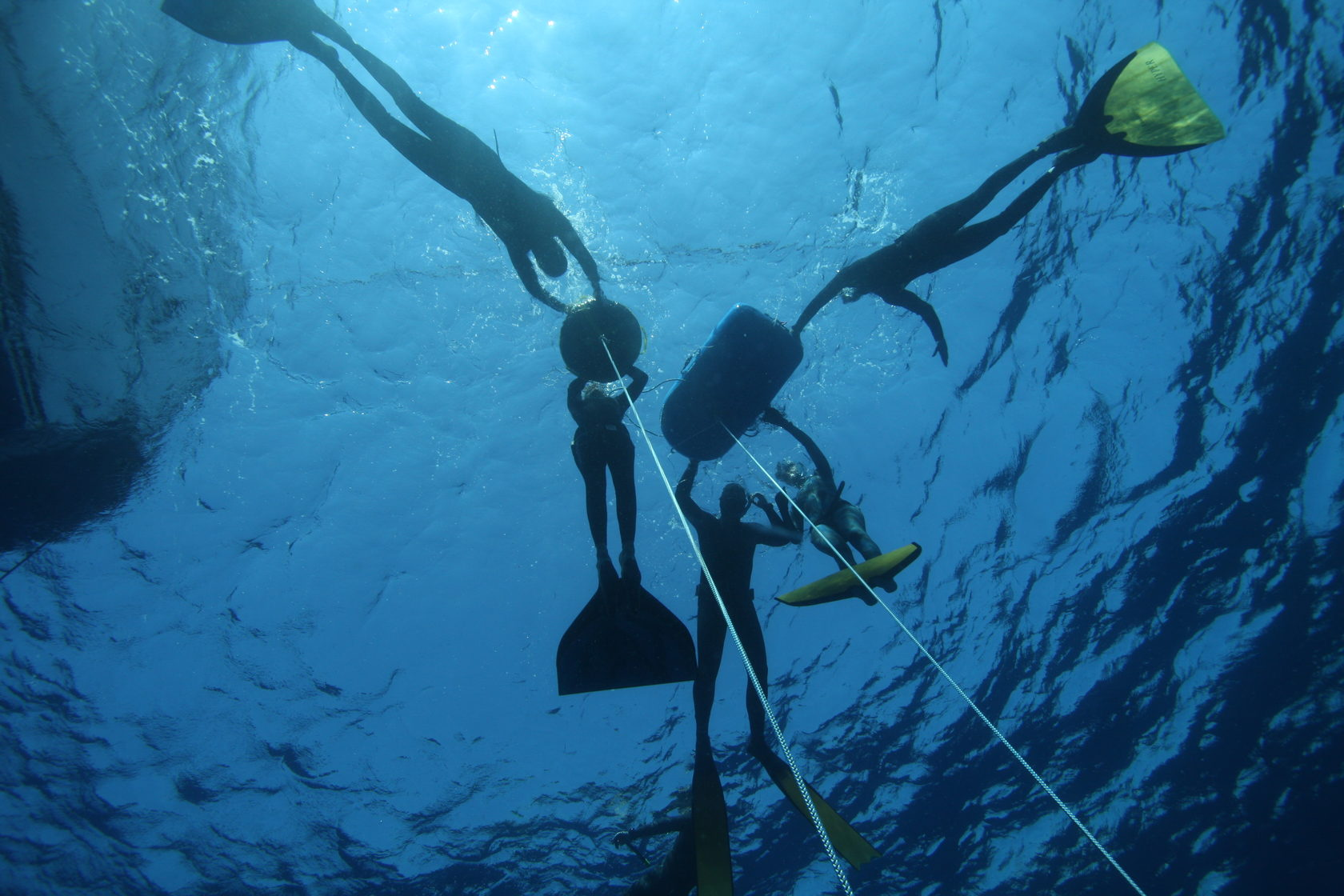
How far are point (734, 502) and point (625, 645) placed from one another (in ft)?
7.16

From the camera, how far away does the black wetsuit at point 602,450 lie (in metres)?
6.29

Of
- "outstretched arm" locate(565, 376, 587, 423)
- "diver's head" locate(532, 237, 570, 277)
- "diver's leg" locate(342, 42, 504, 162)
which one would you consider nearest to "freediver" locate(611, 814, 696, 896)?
"outstretched arm" locate(565, 376, 587, 423)

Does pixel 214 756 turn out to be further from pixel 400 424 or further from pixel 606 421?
pixel 606 421

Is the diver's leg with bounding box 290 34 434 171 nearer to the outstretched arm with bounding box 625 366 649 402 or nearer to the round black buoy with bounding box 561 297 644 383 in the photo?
the round black buoy with bounding box 561 297 644 383

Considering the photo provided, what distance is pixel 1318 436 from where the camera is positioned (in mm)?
11922

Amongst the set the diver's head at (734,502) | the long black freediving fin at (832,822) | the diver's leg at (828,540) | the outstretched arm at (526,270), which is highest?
the outstretched arm at (526,270)

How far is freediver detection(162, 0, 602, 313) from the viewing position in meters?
5.37

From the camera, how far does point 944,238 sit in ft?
21.7

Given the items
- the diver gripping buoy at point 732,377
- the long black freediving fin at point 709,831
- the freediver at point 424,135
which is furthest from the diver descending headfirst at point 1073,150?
the long black freediving fin at point 709,831

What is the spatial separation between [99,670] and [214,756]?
9.90 ft

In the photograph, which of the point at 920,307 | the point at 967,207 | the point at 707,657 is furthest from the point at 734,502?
the point at 967,207

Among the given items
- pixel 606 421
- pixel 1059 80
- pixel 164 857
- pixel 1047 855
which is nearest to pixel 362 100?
pixel 606 421

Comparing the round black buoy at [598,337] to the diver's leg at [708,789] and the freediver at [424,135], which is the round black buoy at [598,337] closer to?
the freediver at [424,135]

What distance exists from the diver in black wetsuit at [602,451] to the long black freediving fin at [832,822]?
3.29 m
